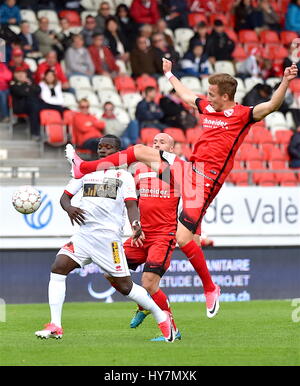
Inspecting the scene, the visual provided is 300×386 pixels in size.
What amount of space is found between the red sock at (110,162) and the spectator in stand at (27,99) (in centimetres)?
920

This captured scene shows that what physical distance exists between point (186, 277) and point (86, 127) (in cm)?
344

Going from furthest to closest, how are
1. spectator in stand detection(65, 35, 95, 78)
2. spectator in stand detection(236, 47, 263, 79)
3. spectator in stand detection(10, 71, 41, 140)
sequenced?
spectator in stand detection(236, 47, 263, 79), spectator in stand detection(65, 35, 95, 78), spectator in stand detection(10, 71, 41, 140)

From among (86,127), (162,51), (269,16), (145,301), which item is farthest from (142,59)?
(145,301)

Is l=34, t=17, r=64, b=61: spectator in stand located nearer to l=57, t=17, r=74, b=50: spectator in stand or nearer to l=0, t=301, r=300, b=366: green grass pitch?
l=57, t=17, r=74, b=50: spectator in stand

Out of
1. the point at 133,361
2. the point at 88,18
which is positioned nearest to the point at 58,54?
the point at 88,18

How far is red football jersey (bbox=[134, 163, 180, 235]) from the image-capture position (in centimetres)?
1143

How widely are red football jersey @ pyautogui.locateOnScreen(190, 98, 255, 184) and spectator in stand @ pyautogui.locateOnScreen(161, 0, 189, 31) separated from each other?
521 inches

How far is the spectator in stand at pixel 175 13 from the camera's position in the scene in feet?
77.7

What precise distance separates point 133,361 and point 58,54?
42.8ft

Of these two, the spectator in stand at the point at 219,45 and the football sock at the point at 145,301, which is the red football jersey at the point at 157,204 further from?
the spectator in stand at the point at 219,45

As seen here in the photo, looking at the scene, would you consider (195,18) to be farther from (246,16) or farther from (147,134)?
(147,134)

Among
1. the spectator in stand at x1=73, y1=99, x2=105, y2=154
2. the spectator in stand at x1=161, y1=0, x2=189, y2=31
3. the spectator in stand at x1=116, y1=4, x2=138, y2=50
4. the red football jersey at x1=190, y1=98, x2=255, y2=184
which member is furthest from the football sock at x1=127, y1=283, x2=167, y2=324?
the spectator in stand at x1=161, y1=0, x2=189, y2=31

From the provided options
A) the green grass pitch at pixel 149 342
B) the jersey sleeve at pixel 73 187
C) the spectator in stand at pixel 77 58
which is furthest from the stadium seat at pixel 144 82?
the jersey sleeve at pixel 73 187

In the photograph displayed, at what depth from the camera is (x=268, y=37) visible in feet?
80.8
